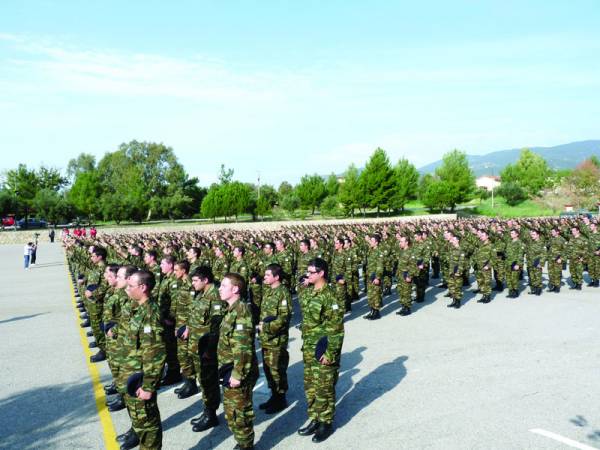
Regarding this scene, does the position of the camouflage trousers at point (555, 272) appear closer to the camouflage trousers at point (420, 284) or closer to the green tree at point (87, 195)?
the camouflage trousers at point (420, 284)

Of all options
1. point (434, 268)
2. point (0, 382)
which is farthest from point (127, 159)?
point (0, 382)

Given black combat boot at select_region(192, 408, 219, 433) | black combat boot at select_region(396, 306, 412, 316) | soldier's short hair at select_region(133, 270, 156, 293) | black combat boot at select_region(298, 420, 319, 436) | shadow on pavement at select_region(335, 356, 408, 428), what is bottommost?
black combat boot at select_region(396, 306, 412, 316)

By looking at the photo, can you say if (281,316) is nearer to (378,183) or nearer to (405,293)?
(405,293)

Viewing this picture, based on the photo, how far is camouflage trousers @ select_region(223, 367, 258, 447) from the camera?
15.1 ft

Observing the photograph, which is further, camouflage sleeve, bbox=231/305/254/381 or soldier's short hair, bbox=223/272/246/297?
soldier's short hair, bbox=223/272/246/297

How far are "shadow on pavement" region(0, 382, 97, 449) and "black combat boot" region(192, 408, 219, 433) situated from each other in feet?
4.58

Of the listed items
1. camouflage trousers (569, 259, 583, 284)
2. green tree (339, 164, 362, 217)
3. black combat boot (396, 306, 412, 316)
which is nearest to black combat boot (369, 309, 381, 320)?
black combat boot (396, 306, 412, 316)

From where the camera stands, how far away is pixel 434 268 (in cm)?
1695

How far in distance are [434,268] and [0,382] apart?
541 inches

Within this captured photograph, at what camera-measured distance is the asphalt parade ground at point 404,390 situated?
510 cm

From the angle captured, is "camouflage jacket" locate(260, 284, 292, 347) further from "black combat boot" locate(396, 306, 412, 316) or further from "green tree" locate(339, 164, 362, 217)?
"green tree" locate(339, 164, 362, 217)

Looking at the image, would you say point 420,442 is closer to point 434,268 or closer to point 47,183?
point 434,268

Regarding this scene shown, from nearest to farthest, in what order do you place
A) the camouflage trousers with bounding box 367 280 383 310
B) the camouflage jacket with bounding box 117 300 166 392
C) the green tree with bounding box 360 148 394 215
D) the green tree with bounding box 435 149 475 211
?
the camouflage jacket with bounding box 117 300 166 392 < the camouflage trousers with bounding box 367 280 383 310 < the green tree with bounding box 360 148 394 215 < the green tree with bounding box 435 149 475 211

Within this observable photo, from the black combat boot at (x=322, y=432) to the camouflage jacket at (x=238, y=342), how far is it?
3.32ft
